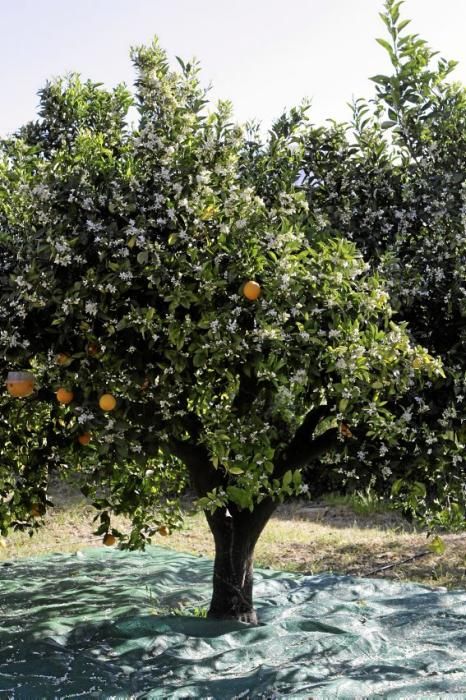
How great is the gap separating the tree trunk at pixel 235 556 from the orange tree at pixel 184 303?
0.89 meters

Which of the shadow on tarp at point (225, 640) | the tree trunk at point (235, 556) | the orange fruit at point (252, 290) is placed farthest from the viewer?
the tree trunk at point (235, 556)

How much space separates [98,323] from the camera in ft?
16.0

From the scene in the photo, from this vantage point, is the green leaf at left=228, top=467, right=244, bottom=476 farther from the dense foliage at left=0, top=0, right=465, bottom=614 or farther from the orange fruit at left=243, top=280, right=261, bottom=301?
the orange fruit at left=243, top=280, right=261, bottom=301

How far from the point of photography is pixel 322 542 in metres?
10.4

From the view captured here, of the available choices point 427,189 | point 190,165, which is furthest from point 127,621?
point 427,189

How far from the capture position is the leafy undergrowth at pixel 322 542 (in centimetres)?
895

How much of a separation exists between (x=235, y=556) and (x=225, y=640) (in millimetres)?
666

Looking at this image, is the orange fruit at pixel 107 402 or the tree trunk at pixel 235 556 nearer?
the orange fruit at pixel 107 402

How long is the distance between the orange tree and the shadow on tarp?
1.04 m

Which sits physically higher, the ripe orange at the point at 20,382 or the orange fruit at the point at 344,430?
the ripe orange at the point at 20,382

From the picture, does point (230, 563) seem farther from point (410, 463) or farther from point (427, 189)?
point (427, 189)

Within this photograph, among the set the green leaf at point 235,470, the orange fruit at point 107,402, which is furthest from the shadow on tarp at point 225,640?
the orange fruit at point 107,402

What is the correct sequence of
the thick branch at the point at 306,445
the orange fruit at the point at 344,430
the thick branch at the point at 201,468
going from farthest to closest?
the thick branch at the point at 201,468 → the thick branch at the point at 306,445 → the orange fruit at the point at 344,430

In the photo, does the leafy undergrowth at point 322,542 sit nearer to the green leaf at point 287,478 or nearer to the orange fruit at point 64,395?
the green leaf at point 287,478
